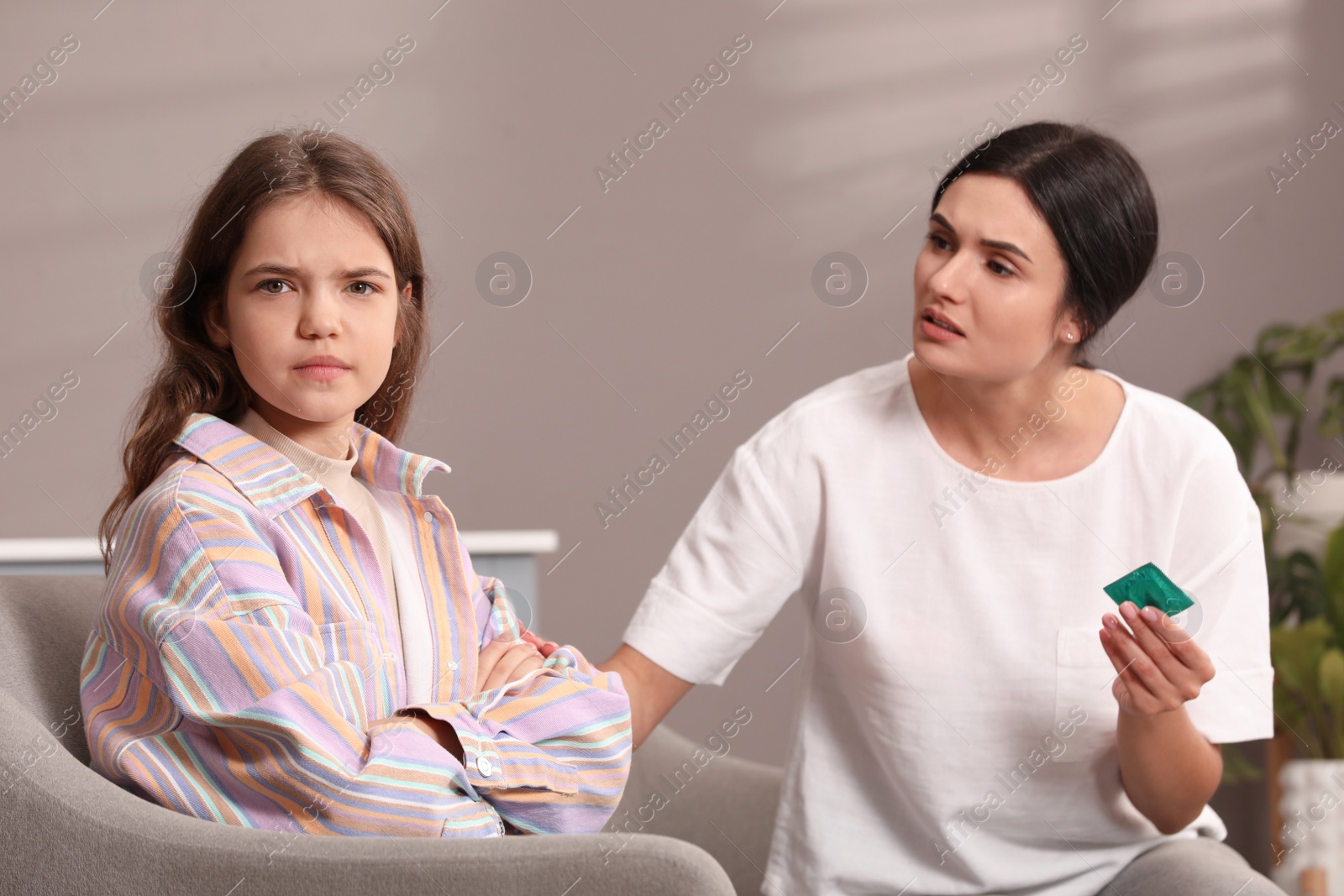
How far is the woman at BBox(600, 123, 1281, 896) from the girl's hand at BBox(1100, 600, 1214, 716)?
3.0 inches

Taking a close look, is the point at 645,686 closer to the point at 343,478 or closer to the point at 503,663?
the point at 503,663

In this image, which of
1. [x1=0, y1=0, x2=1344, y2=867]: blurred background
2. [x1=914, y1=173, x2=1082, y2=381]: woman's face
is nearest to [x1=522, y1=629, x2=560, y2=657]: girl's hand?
[x1=914, y1=173, x2=1082, y2=381]: woman's face

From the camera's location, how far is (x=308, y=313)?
1038mm

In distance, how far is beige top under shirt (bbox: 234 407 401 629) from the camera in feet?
3.59

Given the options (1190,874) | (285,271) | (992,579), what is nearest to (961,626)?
(992,579)

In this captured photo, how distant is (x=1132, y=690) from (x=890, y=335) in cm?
183

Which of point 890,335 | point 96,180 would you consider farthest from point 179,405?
point 890,335

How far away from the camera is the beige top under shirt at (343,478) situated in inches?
43.1

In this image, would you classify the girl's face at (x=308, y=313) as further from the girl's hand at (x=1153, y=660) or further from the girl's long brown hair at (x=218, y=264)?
the girl's hand at (x=1153, y=660)

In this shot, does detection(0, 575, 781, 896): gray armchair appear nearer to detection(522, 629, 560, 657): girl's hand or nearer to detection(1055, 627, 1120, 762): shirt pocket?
detection(522, 629, 560, 657): girl's hand

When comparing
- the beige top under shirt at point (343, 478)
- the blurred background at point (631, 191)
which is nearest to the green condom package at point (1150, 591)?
the beige top under shirt at point (343, 478)

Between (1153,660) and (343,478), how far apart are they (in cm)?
83

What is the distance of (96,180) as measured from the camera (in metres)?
2.71

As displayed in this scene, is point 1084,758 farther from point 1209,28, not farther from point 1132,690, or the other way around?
point 1209,28
